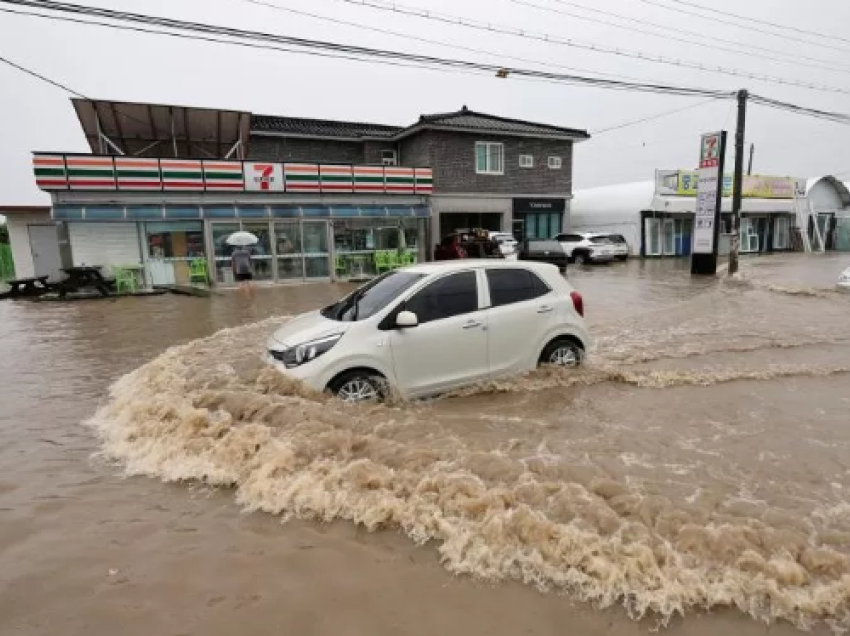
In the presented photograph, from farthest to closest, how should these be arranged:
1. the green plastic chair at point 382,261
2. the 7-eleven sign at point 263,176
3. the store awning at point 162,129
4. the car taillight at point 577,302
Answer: the green plastic chair at point 382,261 → the 7-eleven sign at point 263,176 → the store awning at point 162,129 → the car taillight at point 577,302

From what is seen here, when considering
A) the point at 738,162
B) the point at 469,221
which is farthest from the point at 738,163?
the point at 469,221

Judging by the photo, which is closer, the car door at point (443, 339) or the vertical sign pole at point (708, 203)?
the car door at point (443, 339)

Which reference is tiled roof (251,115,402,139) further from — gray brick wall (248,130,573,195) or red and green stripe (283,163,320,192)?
red and green stripe (283,163,320,192)

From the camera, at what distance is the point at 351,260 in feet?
65.3

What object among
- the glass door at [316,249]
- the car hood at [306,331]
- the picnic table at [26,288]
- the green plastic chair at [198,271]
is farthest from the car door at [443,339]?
the picnic table at [26,288]

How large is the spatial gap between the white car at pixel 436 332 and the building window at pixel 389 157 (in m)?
19.8

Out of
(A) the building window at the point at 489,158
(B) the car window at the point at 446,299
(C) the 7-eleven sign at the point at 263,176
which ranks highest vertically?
(A) the building window at the point at 489,158

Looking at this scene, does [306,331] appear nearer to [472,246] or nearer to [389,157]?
[472,246]

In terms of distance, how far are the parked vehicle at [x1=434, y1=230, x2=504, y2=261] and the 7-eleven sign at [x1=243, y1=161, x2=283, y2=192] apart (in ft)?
20.4

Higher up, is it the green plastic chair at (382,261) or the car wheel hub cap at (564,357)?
the green plastic chair at (382,261)

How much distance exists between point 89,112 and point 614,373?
58.5 feet

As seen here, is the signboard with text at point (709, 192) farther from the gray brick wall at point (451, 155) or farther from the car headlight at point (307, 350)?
the car headlight at point (307, 350)

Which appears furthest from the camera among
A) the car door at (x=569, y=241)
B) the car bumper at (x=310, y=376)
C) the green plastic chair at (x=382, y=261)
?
the car door at (x=569, y=241)

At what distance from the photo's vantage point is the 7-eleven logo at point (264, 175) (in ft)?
58.8
